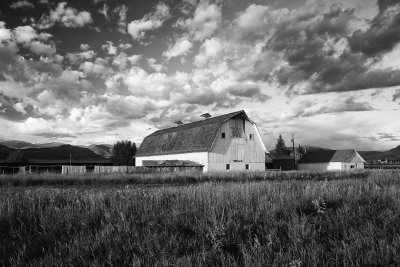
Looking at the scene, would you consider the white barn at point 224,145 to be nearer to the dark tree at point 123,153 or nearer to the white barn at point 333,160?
the dark tree at point 123,153

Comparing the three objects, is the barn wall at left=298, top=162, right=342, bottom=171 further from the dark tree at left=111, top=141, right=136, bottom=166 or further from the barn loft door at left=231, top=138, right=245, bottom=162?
the dark tree at left=111, top=141, right=136, bottom=166

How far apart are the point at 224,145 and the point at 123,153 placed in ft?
97.8

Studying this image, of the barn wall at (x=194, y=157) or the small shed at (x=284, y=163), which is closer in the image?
the barn wall at (x=194, y=157)

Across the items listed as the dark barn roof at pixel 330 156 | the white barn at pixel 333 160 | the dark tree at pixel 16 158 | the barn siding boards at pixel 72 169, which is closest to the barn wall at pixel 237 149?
the barn siding boards at pixel 72 169

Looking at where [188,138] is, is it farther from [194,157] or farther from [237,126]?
[237,126]

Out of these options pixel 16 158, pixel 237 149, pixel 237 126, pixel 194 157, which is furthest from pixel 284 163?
pixel 16 158

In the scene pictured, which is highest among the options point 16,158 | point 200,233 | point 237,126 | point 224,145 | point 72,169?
point 237,126

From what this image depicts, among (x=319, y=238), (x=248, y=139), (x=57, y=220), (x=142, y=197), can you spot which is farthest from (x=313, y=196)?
(x=248, y=139)

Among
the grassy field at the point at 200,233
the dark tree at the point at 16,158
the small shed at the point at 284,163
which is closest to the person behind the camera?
the grassy field at the point at 200,233

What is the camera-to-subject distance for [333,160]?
63.1 meters

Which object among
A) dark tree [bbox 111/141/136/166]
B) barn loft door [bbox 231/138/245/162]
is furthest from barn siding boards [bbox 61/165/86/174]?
dark tree [bbox 111/141/136/166]

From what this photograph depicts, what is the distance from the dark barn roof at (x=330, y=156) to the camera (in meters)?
61.8

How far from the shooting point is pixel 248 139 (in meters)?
40.4

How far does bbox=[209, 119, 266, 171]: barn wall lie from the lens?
37.9m
